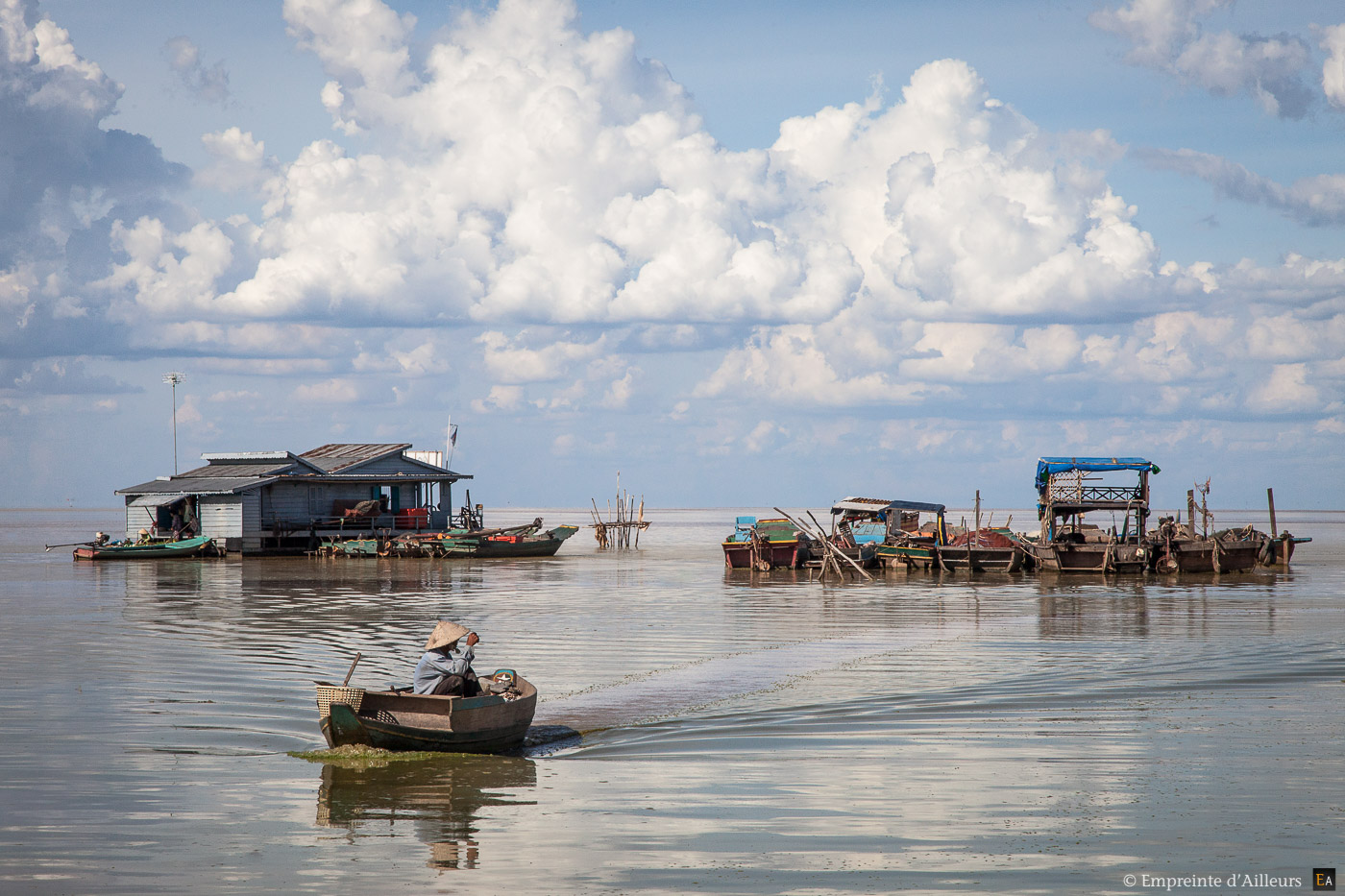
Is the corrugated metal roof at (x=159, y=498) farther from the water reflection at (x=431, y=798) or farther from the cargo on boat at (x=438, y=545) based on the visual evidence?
the water reflection at (x=431, y=798)

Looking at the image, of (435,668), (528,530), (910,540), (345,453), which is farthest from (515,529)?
(435,668)

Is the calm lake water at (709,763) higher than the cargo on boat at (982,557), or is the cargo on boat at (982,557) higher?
the cargo on boat at (982,557)

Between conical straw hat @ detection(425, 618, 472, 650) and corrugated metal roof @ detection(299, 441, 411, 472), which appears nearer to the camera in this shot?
conical straw hat @ detection(425, 618, 472, 650)

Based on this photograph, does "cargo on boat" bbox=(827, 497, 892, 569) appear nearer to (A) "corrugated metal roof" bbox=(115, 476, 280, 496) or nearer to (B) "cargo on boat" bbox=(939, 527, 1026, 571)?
(B) "cargo on boat" bbox=(939, 527, 1026, 571)

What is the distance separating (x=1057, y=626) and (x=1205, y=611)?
19.2ft

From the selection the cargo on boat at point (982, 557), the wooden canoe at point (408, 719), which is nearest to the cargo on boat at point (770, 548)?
the cargo on boat at point (982, 557)

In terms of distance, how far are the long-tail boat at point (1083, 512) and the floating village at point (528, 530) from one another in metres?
0.06

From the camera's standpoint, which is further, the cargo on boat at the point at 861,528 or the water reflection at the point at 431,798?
the cargo on boat at the point at 861,528

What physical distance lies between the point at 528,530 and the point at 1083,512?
26433 millimetres

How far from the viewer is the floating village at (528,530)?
4712 cm

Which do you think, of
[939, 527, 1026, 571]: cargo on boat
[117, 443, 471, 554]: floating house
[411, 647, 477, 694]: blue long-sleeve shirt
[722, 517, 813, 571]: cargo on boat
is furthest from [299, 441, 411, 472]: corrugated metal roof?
[411, 647, 477, 694]: blue long-sleeve shirt

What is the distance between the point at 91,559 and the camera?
55938mm

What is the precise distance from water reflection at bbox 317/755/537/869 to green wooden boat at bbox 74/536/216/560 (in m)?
45.4

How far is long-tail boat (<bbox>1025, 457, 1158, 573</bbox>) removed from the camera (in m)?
46.1
